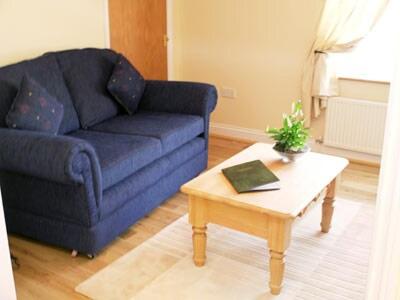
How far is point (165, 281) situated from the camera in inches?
96.5

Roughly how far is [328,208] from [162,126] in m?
1.26

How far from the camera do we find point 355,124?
4.00 m

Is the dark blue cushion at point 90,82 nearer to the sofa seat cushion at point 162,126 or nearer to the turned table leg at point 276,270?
the sofa seat cushion at point 162,126

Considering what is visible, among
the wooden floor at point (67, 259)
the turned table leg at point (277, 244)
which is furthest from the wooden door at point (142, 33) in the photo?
the turned table leg at point (277, 244)

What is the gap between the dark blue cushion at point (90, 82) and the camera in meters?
3.37

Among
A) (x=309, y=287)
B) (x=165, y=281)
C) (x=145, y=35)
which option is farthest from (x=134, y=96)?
(x=309, y=287)

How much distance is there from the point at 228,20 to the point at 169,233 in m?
2.42

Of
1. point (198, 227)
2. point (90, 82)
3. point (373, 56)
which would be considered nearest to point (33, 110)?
point (90, 82)

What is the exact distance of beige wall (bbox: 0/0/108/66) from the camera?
10.6ft

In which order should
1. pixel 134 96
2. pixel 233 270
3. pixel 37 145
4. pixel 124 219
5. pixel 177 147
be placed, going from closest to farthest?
pixel 37 145 → pixel 233 270 → pixel 124 219 → pixel 177 147 → pixel 134 96

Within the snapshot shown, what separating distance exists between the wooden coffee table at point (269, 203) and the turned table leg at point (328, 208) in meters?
0.07

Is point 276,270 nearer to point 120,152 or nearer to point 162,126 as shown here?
point 120,152

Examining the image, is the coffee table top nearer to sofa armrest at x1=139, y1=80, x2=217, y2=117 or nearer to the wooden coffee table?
the wooden coffee table

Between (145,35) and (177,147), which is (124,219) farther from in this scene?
(145,35)
